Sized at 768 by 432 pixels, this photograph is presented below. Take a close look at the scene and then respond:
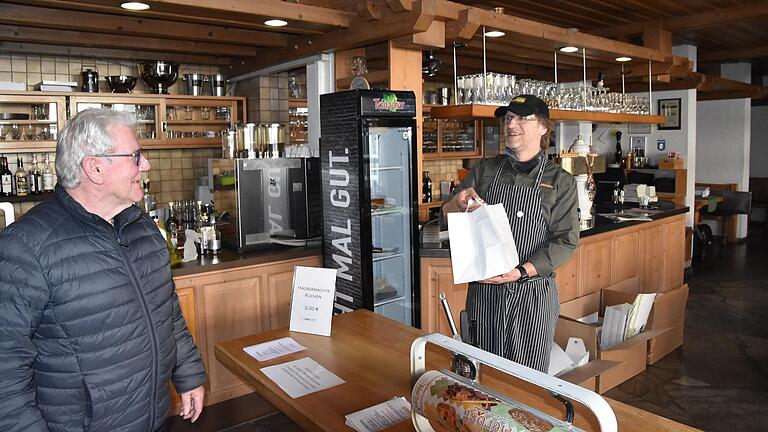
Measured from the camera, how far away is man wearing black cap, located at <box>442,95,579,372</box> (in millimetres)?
2816

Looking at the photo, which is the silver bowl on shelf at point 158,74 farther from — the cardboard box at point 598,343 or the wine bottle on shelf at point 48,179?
the cardboard box at point 598,343

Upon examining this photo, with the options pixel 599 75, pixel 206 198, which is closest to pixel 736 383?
pixel 599 75

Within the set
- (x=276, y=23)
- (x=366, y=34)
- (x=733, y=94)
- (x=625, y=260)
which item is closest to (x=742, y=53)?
(x=733, y=94)

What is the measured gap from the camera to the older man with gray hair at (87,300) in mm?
1706

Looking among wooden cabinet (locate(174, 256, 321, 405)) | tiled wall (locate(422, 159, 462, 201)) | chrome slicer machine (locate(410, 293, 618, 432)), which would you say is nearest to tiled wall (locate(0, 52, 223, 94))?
wooden cabinet (locate(174, 256, 321, 405))

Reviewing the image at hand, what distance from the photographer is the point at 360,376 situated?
2.15 metres

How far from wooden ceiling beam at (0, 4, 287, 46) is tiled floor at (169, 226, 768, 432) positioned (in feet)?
8.97

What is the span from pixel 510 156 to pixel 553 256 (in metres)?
0.49

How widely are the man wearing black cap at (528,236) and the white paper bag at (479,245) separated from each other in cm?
30

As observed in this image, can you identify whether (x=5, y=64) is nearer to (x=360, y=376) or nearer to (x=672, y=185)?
(x=360, y=376)

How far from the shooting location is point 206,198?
20.6ft

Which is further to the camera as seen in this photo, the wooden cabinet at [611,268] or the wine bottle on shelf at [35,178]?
the wine bottle on shelf at [35,178]

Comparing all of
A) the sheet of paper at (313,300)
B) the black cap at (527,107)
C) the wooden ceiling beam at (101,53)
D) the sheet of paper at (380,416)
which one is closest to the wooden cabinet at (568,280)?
the black cap at (527,107)

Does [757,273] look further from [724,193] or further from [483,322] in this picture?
[483,322]
